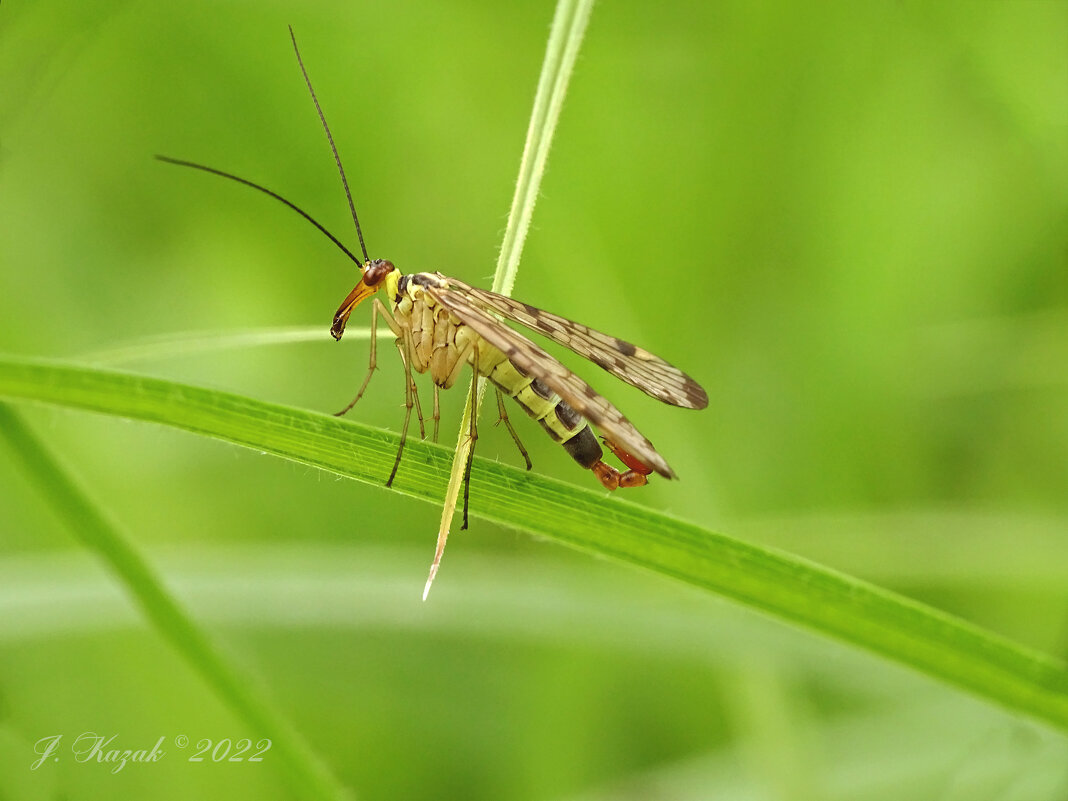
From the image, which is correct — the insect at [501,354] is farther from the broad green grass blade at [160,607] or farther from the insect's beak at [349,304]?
the broad green grass blade at [160,607]

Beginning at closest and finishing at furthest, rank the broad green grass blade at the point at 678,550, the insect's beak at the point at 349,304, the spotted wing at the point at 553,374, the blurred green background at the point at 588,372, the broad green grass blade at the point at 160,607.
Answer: the broad green grass blade at the point at 678,550
the broad green grass blade at the point at 160,607
the spotted wing at the point at 553,374
the insect's beak at the point at 349,304
the blurred green background at the point at 588,372

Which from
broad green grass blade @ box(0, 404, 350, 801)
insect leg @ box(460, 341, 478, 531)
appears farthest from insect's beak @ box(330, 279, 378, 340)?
broad green grass blade @ box(0, 404, 350, 801)

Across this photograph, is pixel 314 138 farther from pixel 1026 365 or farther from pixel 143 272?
pixel 1026 365

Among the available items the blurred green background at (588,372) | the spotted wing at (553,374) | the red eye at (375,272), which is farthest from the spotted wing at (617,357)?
the blurred green background at (588,372)

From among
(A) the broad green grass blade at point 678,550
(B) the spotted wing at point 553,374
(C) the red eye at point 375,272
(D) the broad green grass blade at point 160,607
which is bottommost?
(D) the broad green grass blade at point 160,607

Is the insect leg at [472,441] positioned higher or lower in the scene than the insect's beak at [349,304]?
lower

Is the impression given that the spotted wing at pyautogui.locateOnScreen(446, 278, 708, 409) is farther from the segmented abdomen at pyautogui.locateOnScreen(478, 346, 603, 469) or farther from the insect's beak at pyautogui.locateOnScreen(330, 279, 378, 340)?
the insect's beak at pyautogui.locateOnScreen(330, 279, 378, 340)
